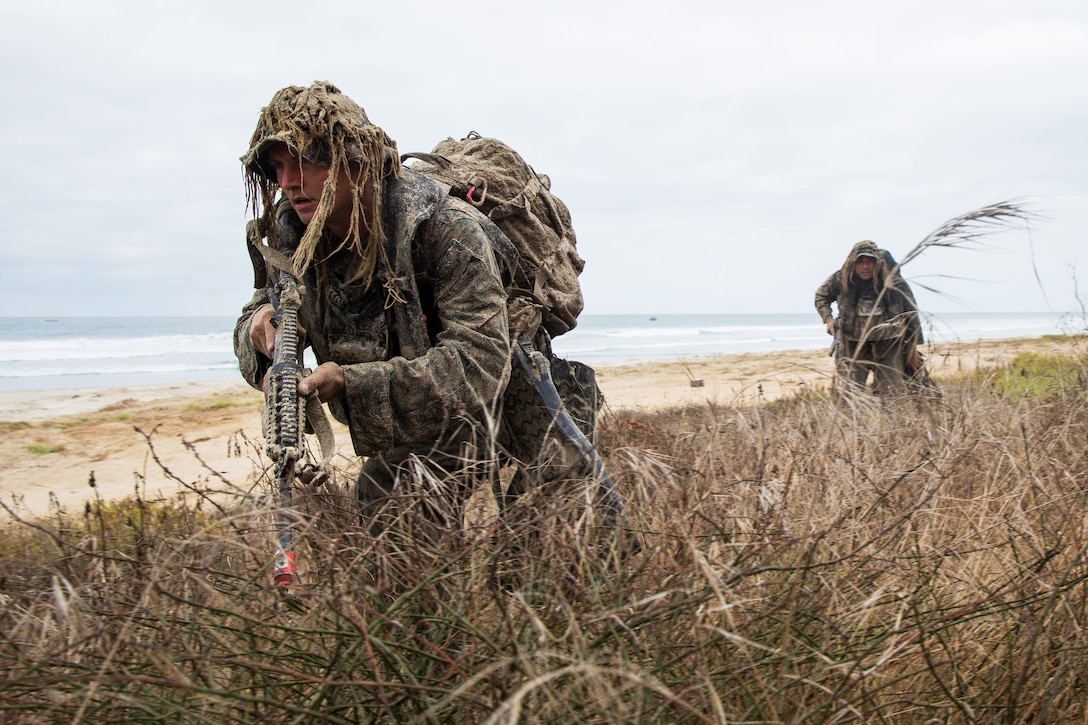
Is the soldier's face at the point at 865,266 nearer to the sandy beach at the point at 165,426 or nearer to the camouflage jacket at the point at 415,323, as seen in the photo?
the sandy beach at the point at 165,426

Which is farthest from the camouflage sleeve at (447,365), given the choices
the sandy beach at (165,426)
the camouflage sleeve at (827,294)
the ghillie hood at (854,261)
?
the camouflage sleeve at (827,294)

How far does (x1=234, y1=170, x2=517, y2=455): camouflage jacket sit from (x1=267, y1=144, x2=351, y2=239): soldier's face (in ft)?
0.51

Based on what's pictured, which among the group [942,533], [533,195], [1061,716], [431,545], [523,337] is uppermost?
[533,195]

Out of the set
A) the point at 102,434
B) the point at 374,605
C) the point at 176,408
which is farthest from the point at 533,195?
the point at 176,408

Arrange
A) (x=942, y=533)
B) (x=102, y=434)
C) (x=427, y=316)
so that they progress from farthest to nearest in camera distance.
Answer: (x=102, y=434) → (x=427, y=316) → (x=942, y=533)

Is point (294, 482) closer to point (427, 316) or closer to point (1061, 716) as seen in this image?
point (427, 316)

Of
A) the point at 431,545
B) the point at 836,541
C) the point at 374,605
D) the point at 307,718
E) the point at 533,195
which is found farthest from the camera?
the point at 533,195

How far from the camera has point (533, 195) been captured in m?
3.35

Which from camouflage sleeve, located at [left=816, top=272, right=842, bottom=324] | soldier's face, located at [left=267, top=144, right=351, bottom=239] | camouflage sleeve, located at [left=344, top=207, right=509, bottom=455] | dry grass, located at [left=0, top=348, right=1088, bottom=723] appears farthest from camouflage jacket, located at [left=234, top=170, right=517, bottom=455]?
camouflage sleeve, located at [left=816, top=272, right=842, bottom=324]

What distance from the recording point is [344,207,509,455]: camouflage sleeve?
255 centimetres

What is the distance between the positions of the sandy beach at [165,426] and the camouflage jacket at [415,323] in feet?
2.04

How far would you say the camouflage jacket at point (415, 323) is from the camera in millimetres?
2568

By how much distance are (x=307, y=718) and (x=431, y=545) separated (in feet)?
1.81

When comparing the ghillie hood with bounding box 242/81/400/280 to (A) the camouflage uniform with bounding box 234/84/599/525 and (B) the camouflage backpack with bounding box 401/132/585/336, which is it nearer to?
(A) the camouflage uniform with bounding box 234/84/599/525
